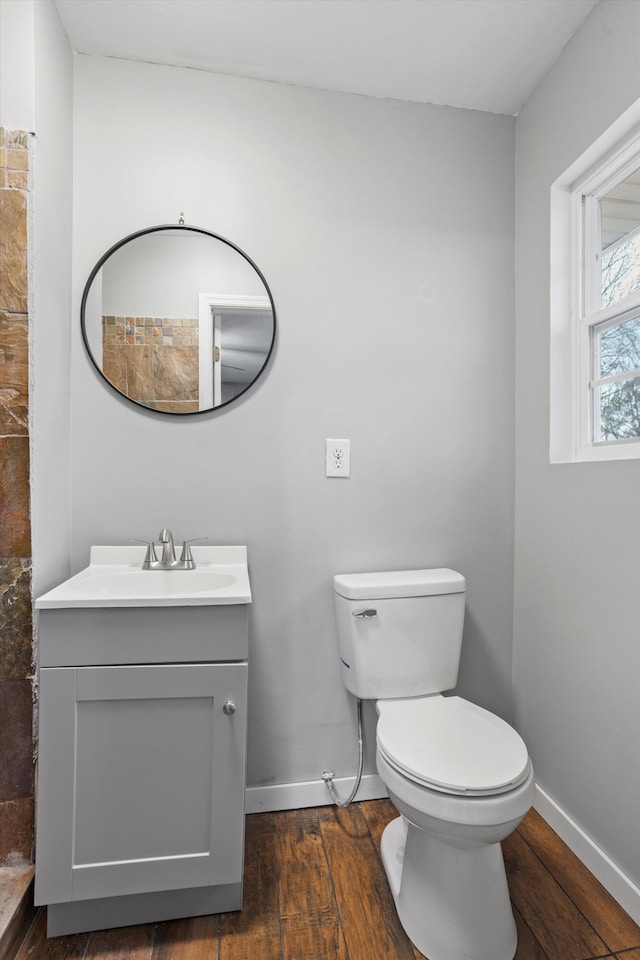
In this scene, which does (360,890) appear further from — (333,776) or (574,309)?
(574,309)

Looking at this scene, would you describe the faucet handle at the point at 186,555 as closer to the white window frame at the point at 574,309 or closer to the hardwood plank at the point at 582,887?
the white window frame at the point at 574,309

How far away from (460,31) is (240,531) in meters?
1.64

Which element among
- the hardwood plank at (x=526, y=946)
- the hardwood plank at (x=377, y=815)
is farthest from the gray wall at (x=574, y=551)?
the hardwood plank at (x=377, y=815)

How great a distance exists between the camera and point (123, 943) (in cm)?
119

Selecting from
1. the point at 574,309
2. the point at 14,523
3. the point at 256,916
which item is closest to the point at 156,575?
the point at 14,523

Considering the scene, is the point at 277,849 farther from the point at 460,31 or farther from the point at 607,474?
the point at 460,31

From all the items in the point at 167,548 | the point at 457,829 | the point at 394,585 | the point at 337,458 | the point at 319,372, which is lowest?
the point at 457,829

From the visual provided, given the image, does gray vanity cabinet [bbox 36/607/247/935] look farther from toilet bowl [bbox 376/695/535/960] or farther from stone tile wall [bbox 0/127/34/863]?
toilet bowl [bbox 376/695/535/960]

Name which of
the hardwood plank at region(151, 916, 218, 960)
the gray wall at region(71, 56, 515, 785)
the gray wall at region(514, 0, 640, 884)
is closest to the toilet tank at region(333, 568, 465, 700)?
the gray wall at region(71, 56, 515, 785)

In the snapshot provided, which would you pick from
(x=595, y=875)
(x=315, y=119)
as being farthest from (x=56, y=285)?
(x=595, y=875)

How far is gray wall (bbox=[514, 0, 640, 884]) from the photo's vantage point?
1.31m

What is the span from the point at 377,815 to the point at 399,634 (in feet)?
2.04

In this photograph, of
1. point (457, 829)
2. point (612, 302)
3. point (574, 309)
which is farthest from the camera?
point (574, 309)

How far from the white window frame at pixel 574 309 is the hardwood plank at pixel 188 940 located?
5.22 ft
